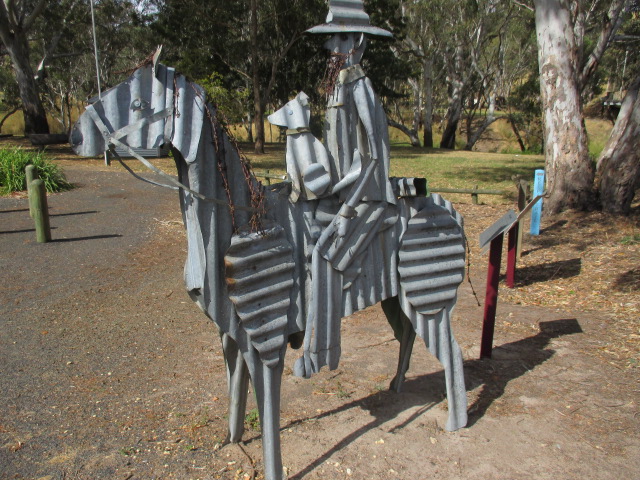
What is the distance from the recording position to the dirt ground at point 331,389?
11.0 feet

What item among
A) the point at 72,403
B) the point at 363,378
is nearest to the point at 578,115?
the point at 363,378

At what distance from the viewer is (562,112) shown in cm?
935

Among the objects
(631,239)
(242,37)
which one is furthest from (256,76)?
(631,239)

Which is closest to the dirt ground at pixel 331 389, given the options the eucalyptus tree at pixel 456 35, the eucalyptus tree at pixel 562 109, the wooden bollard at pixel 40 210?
the wooden bollard at pixel 40 210

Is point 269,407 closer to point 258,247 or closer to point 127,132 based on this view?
point 258,247

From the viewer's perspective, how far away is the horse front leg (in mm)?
3215

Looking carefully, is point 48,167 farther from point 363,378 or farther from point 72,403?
point 363,378

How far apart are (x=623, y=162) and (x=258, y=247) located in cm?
809

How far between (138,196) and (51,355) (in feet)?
27.2

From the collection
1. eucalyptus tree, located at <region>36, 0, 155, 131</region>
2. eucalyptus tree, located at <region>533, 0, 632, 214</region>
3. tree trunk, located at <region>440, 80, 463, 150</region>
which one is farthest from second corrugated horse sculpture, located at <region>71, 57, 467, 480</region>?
tree trunk, located at <region>440, 80, 463, 150</region>

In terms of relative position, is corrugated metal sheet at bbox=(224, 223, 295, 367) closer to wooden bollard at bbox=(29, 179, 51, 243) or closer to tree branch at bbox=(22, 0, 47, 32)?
wooden bollard at bbox=(29, 179, 51, 243)

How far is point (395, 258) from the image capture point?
3.27 m

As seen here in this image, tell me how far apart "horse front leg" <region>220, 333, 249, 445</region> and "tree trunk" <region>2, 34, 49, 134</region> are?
2182cm

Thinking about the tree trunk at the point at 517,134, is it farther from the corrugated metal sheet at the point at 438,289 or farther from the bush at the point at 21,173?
the corrugated metal sheet at the point at 438,289
